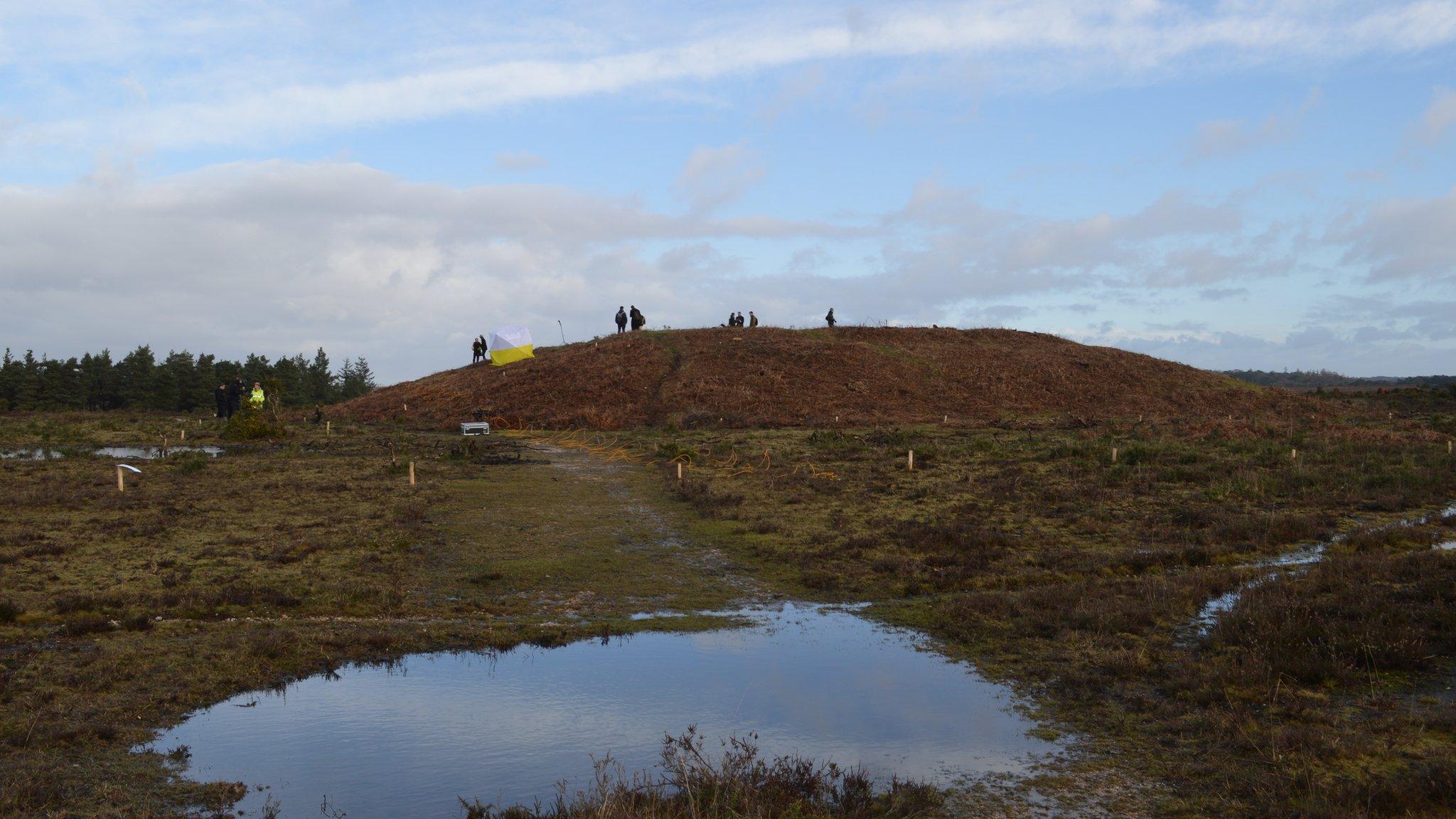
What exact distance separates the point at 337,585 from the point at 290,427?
1228 inches

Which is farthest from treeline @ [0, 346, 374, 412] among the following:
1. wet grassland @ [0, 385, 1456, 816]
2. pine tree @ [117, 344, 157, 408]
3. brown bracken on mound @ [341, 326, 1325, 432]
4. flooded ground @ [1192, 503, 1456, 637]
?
flooded ground @ [1192, 503, 1456, 637]

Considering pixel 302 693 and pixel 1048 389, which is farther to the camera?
pixel 1048 389

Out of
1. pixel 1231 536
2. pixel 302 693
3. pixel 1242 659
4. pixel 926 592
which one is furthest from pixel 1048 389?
pixel 302 693

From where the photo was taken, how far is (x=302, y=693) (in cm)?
1068

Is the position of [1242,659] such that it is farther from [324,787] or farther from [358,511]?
[358,511]

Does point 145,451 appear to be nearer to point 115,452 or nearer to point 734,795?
point 115,452

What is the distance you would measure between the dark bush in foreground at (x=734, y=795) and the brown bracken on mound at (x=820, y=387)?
36047 millimetres

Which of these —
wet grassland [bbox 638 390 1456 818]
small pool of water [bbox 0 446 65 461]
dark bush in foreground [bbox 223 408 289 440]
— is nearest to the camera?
wet grassland [bbox 638 390 1456 818]

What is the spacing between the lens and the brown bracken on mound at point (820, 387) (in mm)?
47281

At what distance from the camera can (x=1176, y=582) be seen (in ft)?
48.4

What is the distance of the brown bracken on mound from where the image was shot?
1861 inches

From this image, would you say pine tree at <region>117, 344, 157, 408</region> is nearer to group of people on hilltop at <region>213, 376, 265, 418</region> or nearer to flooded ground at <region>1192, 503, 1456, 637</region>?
group of people on hilltop at <region>213, 376, 265, 418</region>

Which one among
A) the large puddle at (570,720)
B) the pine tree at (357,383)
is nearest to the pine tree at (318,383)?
the pine tree at (357,383)

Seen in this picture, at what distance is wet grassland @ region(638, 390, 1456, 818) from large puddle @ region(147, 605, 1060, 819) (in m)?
1.28
